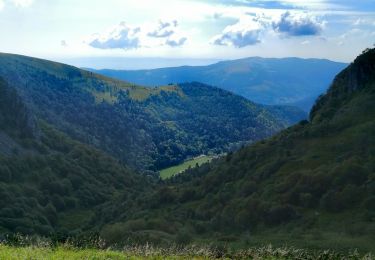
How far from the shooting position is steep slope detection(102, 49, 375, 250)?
78.4m

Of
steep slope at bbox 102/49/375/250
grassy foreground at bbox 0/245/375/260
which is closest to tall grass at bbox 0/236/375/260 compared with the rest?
grassy foreground at bbox 0/245/375/260

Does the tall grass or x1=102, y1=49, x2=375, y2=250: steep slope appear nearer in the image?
the tall grass

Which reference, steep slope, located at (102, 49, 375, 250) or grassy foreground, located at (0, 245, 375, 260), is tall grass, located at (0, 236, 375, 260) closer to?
grassy foreground, located at (0, 245, 375, 260)

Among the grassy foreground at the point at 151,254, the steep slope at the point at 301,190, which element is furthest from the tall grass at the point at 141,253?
the steep slope at the point at 301,190

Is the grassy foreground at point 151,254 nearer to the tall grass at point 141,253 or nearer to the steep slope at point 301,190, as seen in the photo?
the tall grass at point 141,253

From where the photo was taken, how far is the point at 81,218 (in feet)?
609

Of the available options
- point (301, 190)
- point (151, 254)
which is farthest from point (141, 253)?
point (301, 190)

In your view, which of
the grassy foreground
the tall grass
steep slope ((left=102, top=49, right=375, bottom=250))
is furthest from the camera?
steep slope ((left=102, top=49, right=375, bottom=250))

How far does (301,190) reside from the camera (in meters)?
95.1

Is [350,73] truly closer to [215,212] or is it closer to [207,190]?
[207,190]

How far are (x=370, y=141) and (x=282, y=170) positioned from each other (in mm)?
22336

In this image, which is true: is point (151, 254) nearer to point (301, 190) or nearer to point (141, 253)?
point (141, 253)

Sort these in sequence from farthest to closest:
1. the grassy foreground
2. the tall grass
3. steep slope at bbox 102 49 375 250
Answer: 1. steep slope at bbox 102 49 375 250
2. the tall grass
3. the grassy foreground

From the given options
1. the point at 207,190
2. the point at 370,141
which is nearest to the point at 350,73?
the point at 370,141
